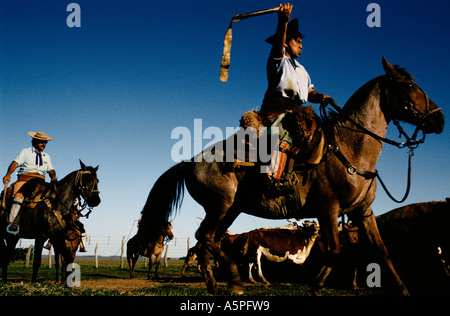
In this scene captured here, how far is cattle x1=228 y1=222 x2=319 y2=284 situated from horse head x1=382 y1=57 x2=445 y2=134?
28.0ft

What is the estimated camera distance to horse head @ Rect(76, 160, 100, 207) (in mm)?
9705

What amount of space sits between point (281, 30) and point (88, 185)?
24.6 feet

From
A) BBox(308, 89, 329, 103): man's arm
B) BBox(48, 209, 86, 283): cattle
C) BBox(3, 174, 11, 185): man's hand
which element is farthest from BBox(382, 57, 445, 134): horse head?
BBox(3, 174, 11, 185): man's hand

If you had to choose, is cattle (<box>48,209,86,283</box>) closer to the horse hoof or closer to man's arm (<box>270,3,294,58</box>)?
the horse hoof

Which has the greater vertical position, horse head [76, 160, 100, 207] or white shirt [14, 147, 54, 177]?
white shirt [14, 147, 54, 177]

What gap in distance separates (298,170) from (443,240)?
20.6 ft

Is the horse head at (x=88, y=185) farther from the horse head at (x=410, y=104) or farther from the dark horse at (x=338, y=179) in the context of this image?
the horse head at (x=410, y=104)

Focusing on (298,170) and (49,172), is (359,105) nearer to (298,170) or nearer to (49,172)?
(298,170)

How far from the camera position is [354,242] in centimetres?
1077

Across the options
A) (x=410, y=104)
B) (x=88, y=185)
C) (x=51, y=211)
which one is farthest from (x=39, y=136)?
(x=410, y=104)

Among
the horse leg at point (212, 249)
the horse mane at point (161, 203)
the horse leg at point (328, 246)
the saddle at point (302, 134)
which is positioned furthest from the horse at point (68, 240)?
the horse leg at point (328, 246)

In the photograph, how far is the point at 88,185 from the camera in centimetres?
977
